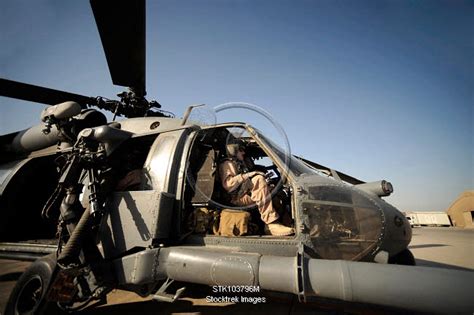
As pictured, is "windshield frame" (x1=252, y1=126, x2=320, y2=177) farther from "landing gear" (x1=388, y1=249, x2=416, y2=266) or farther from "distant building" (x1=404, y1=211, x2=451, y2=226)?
"distant building" (x1=404, y1=211, x2=451, y2=226)

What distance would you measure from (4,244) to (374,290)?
6.91 metres

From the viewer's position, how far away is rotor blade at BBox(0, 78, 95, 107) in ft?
16.0

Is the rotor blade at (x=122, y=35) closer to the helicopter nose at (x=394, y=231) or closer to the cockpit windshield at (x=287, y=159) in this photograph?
the cockpit windshield at (x=287, y=159)

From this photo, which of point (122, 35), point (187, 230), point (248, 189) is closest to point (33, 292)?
point (187, 230)

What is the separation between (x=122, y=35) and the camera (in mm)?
4496

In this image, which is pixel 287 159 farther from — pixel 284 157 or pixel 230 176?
pixel 230 176

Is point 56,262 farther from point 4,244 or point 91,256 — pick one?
point 4,244

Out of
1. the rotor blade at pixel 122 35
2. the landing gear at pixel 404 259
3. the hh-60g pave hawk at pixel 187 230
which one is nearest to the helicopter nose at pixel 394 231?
the hh-60g pave hawk at pixel 187 230

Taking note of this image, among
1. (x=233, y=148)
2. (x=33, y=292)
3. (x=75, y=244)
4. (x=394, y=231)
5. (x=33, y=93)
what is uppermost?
(x=33, y=93)

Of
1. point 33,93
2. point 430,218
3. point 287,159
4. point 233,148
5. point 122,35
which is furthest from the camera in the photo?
point 430,218

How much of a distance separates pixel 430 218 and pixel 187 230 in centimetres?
3255

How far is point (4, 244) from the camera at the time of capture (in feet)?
16.8

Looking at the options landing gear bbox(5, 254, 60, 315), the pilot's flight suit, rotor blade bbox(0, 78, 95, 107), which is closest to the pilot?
the pilot's flight suit

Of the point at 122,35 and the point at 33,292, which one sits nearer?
the point at 33,292
